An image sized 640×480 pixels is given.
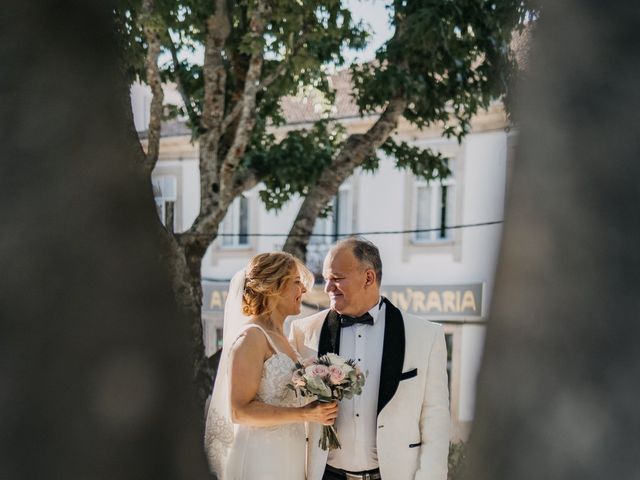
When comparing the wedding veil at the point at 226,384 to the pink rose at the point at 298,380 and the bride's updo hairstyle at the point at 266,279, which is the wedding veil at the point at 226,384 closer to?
the bride's updo hairstyle at the point at 266,279

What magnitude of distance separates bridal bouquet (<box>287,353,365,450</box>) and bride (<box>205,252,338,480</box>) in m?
0.07

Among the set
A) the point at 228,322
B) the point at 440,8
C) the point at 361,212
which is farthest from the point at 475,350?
the point at 361,212

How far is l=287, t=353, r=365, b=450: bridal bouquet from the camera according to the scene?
11.0 feet

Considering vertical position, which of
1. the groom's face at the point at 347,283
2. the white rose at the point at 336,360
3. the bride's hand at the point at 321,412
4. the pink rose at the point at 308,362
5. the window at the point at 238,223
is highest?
the groom's face at the point at 347,283

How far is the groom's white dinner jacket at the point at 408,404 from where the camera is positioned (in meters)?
3.59

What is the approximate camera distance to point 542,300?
433mm

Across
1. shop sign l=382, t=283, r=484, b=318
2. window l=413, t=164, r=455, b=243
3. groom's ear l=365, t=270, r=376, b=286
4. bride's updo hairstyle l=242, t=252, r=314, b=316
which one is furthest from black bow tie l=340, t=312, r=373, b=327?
window l=413, t=164, r=455, b=243

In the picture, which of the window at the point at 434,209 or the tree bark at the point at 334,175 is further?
the window at the point at 434,209

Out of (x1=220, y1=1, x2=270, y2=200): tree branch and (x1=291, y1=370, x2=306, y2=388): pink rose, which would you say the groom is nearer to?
(x1=291, y1=370, x2=306, y2=388): pink rose

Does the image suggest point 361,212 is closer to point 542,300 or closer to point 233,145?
point 233,145

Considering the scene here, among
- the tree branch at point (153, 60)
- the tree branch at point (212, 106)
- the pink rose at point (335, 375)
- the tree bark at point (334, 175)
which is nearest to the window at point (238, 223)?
the tree bark at point (334, 175)

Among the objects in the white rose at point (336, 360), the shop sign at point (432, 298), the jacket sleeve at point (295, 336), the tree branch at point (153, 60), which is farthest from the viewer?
the shop sign at point (432, 298)

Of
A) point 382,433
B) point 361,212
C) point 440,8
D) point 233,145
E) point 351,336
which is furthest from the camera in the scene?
point 361,212

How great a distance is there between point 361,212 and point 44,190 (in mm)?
21792
